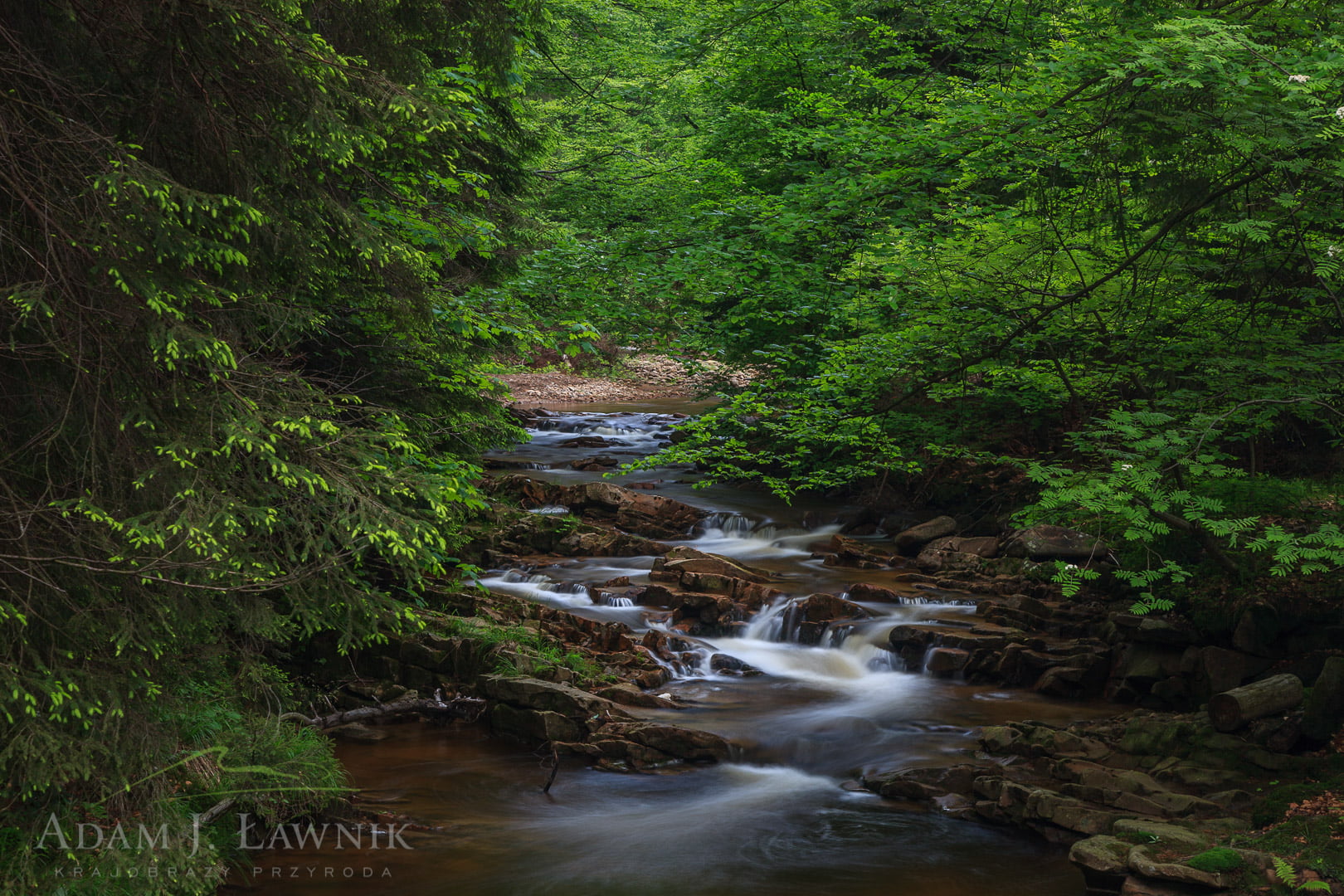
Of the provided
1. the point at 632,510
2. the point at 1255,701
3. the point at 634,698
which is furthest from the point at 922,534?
the point at 1255,701

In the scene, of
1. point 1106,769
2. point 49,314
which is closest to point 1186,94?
point 1106,769

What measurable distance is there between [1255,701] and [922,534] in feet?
26.3

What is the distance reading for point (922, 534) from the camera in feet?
53.0

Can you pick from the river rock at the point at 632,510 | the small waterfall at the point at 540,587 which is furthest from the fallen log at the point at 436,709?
the river rock at the point at 632,510

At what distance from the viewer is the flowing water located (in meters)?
7.12

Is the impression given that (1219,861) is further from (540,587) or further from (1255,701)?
(540,587)

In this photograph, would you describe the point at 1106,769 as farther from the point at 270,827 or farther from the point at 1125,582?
the point at 270,827

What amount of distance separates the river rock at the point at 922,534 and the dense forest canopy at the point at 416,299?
3768 millimetres

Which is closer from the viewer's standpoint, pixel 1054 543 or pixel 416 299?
pixel 416 299

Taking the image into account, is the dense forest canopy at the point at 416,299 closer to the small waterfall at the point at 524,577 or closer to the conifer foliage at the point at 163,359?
the conifer foliage at the point at 163,359

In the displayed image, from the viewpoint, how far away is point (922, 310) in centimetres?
962

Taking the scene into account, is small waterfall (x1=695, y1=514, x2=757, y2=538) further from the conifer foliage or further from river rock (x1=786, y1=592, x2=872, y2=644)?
the conifer foliage

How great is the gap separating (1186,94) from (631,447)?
63.1 feet

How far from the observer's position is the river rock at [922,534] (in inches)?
633
